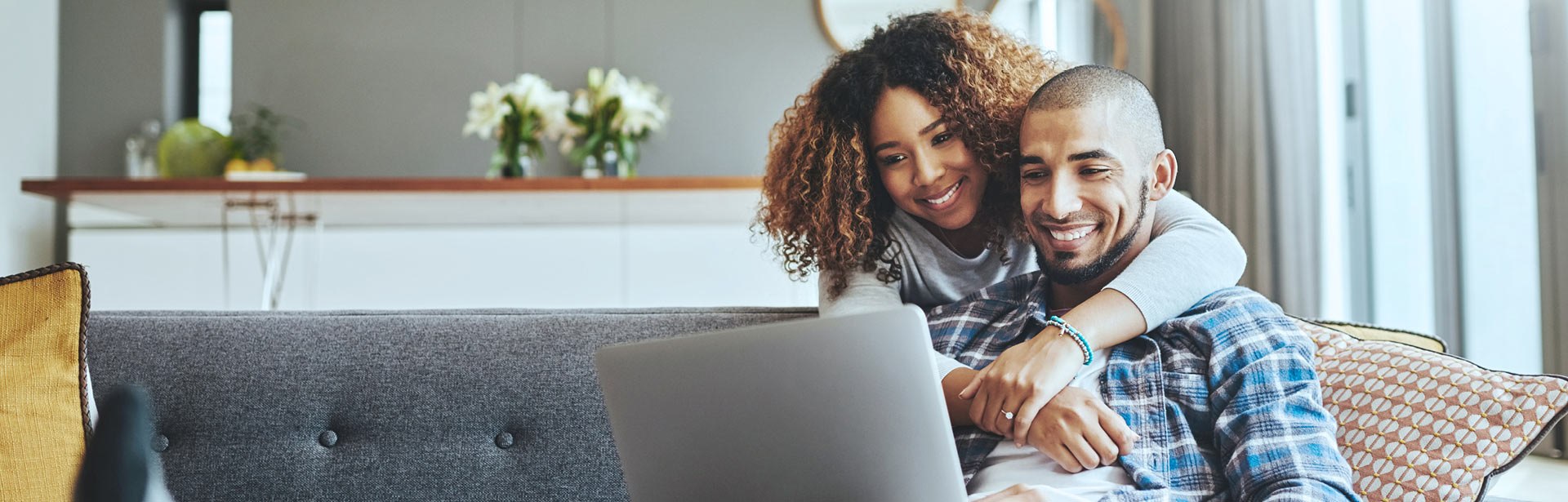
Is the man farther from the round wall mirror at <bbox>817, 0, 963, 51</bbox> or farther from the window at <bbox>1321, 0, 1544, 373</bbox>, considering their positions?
the round wall mirror at <bbox>817, 0, 963, 51</bbox>

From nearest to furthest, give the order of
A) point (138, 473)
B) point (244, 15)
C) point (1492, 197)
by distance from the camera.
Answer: point (138, 473)
point (1492, 197)
point (244, 15)

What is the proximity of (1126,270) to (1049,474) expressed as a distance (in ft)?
0.74

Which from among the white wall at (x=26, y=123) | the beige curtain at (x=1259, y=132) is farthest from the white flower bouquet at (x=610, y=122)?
the white wall at (x=26, y=123)

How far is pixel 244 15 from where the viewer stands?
4164mm

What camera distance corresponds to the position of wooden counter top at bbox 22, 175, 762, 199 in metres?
3.27

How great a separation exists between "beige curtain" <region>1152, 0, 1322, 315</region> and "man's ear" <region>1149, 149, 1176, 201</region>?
81.3 inches

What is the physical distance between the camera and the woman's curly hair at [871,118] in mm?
1180

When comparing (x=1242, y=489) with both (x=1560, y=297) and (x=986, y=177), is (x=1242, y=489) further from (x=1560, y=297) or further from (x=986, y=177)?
(x=1560, y=297)

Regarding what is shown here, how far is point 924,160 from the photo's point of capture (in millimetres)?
1181

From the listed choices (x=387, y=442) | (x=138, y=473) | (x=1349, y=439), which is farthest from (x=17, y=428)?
(x=1349, y=439)

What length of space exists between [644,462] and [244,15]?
160 inches

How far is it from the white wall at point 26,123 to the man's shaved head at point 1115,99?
162 inches

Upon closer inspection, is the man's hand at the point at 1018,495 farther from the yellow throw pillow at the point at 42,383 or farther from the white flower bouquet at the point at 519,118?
the white flower bouquet at the point at 519,118

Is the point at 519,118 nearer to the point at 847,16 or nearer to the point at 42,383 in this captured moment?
the point at 847,16
